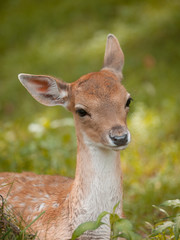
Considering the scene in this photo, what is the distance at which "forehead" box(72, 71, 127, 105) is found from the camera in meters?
4.00

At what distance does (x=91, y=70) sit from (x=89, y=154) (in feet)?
17.3

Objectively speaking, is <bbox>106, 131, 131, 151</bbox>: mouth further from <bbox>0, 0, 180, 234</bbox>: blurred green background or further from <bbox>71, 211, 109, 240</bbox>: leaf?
<bbox>0, 0, 180, 234</bbox>: blurred green background

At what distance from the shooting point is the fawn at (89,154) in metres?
3.90

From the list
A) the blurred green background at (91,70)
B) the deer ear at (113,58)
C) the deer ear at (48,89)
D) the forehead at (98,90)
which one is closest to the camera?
the forehead at (98,90)

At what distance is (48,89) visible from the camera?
440 cm

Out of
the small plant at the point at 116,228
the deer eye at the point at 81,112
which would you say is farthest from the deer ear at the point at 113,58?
the small plant at the point at 116,228

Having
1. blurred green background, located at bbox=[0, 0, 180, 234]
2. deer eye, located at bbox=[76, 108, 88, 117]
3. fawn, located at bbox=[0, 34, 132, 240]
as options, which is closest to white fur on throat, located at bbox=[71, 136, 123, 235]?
fawn, located at bbox=[0, 34, 132, 240]

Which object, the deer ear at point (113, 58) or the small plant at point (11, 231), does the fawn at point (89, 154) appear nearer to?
the small plant at point (11, 231)

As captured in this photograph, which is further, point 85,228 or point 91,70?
point 91,70

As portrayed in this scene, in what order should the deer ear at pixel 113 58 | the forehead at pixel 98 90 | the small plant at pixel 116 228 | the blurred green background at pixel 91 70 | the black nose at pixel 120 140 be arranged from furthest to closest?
the blurred green background at pixel 91 70, the deer ear at pixel 113 58, the forehead at pixel 98 90, the black nose at pixel 120 140, the small plant at pixel 116 228

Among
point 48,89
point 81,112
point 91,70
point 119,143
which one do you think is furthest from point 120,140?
point 91,70

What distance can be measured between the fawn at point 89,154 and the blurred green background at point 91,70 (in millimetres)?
961

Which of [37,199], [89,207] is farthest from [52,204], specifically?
[89,207]

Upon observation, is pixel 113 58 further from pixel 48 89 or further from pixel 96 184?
pixel 96 184
